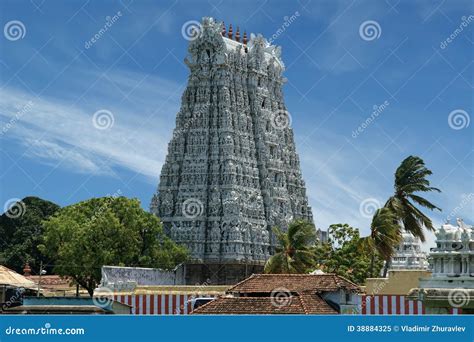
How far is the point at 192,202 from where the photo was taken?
8950 cm

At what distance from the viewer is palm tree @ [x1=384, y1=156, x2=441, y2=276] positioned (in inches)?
2208

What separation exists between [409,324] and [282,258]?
38.7 meters

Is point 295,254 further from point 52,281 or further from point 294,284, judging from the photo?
point 52,281

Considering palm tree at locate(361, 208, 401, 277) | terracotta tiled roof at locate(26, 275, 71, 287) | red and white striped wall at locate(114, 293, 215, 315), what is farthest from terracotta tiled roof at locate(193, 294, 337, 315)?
terracotta tiled roof at locate(26, 275, 71, 287)

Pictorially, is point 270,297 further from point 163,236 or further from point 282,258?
point 163,236

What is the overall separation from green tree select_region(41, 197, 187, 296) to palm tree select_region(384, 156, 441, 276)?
81.1 feet

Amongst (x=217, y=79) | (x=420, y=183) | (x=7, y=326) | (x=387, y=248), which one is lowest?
(x=7, y=326)

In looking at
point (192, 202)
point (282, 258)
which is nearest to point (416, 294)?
point (282, 258)

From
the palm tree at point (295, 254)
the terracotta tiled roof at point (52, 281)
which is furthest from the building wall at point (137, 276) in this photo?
the terracotta tiled roof at point (52, 281)

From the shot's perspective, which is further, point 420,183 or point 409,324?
point 420,183

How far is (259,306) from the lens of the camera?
3903 centimetres

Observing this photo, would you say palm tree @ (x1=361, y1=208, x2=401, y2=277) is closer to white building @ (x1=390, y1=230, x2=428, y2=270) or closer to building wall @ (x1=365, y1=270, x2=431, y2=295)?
building wall @ (x1=365, y1=270, x2=431, y2=295)

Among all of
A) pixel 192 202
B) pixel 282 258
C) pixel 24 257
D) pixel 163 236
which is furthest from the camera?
pixel 24 257

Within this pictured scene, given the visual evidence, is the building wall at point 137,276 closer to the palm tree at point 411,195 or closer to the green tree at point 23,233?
the palm tree at point 411,195
